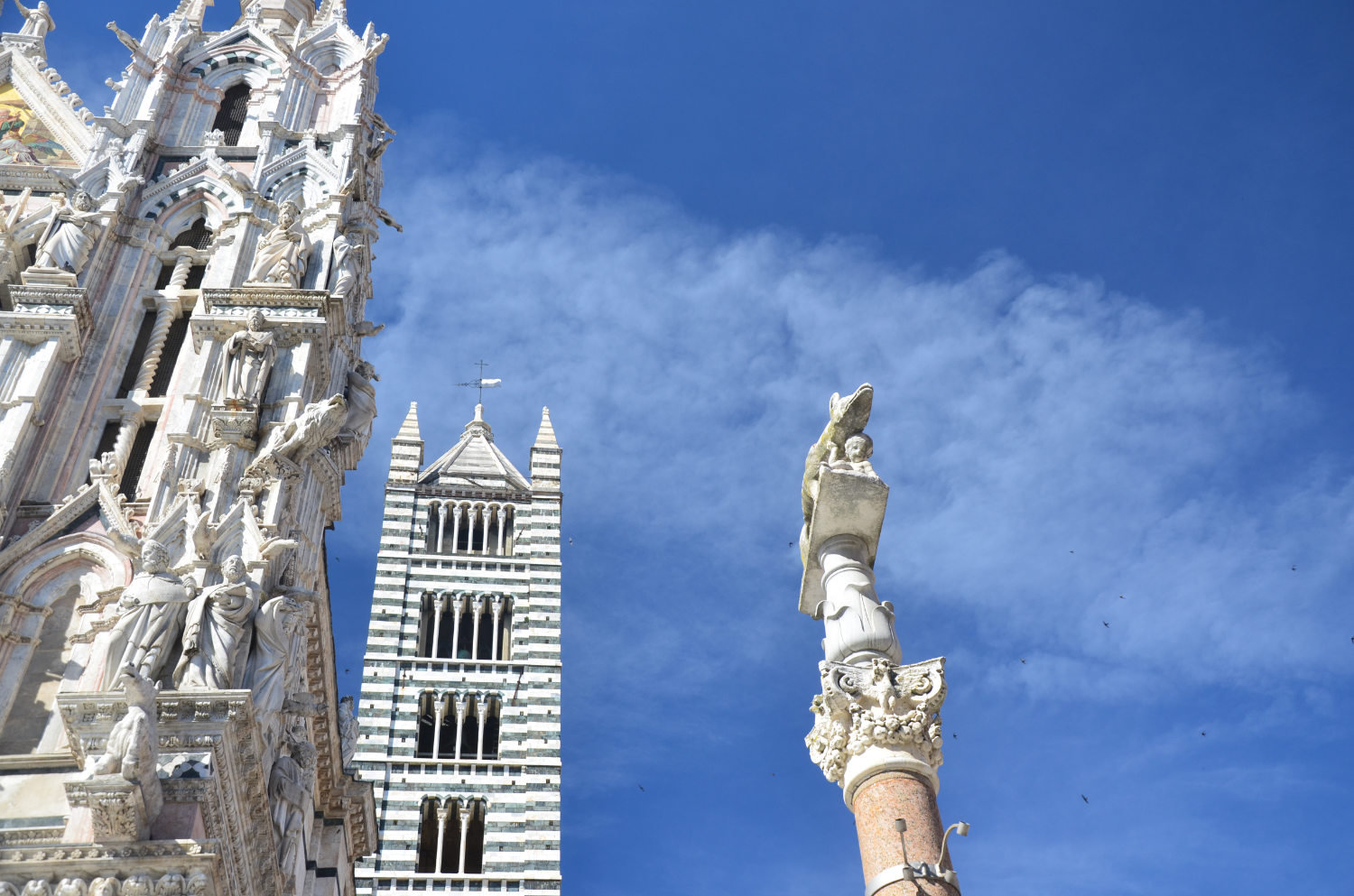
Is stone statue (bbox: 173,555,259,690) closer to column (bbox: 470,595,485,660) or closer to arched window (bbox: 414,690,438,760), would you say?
arched window (bbox: 414,690,438,760)

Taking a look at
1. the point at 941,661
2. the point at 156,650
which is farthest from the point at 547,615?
the point at 941,661

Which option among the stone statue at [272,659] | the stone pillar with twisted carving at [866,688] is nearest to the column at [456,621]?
the stone statue at [272,659]

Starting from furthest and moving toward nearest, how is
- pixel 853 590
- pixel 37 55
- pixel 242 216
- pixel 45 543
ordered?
pixel 37 55
pixel 242 216
pixel 45 543
pixel 853 590

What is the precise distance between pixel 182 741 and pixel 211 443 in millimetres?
3868

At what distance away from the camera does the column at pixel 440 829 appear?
3541cm

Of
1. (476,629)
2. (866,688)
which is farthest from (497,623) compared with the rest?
(866,688)

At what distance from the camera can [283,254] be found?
15.2 m

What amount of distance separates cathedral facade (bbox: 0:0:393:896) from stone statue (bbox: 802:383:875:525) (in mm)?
4650

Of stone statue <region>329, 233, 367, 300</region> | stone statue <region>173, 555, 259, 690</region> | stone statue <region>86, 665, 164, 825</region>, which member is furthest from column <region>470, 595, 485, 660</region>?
stone statue <region>86, 665, 164, 825</region>

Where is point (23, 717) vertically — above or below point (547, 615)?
below

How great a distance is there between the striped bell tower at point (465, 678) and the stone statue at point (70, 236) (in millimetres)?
22771

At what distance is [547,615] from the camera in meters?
41.6

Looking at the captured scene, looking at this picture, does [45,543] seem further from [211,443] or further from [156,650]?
[156,650]

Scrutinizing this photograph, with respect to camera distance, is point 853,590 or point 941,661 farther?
point 853,590
